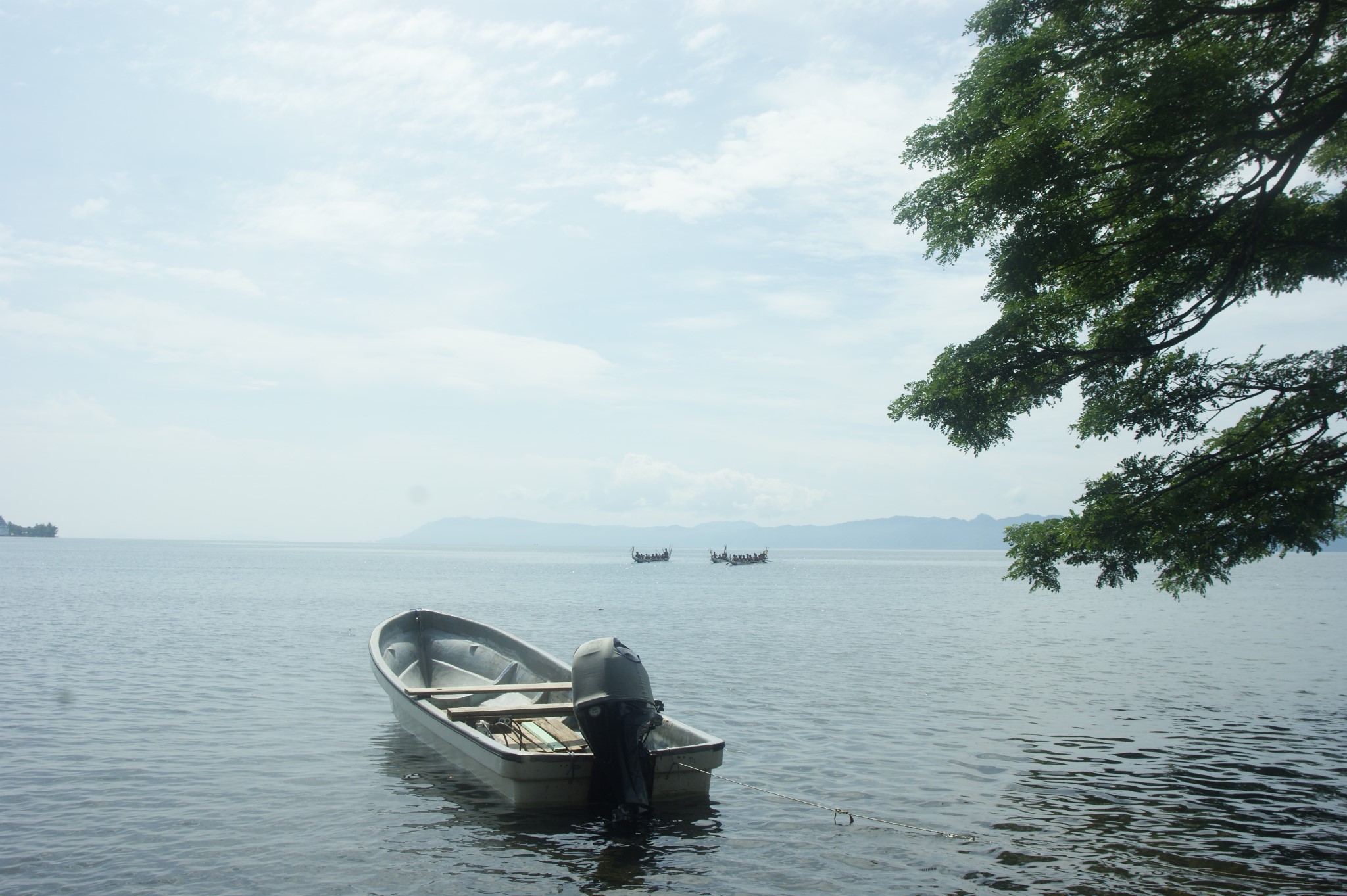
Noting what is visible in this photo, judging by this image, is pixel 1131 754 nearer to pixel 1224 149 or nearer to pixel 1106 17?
pixel 1224 149

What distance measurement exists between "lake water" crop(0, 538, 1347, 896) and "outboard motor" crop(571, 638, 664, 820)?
47 centimetres

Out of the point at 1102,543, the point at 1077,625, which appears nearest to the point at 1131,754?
the point at 1102,543

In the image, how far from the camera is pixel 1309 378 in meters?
12.8

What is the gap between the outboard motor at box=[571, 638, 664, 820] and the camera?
1182 centimetres

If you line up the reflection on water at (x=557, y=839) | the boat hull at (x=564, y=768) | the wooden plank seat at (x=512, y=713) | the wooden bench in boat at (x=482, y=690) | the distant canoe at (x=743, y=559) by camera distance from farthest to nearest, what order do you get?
the distant canoe at (x=743, y=559) < the wooden bench in boat at (x=482, y=690) < the wooden plank seat at (x=512, y=713) < the boat hull at (x=564, y=768) < the reflection on water at (x=557, y=839)

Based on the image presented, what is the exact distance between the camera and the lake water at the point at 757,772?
10430 mm

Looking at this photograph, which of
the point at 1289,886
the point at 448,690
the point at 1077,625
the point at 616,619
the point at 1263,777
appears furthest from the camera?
the point at 616,619

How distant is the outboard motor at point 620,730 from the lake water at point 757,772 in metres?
0.47

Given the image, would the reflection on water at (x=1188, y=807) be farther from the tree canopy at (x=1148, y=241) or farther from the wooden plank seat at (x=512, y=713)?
the wooden plank seat at (x=512, y=713)

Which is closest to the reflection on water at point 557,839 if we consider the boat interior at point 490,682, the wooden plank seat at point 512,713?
the boat interior at point 490,682

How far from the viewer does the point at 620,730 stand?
11820mm

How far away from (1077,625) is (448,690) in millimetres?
35210

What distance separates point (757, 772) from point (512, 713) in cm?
410

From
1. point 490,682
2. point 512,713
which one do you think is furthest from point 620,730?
point 490,682
